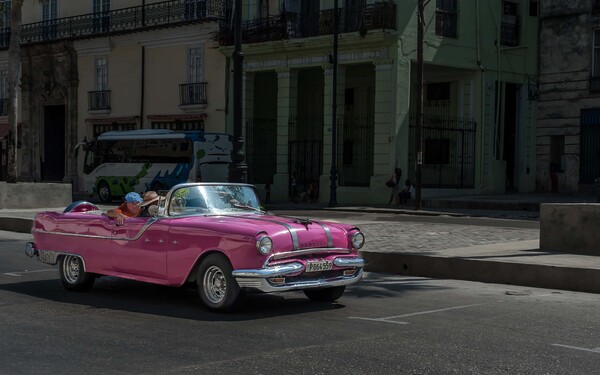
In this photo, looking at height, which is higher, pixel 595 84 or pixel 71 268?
pixel 595 84

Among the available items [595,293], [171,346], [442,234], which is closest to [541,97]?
[442,234]

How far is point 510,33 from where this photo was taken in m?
37.1

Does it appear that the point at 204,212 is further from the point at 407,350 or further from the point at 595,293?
the point at 595,293

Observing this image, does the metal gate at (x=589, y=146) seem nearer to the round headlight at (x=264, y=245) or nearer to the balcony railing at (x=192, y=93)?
the balcony railing at (x=192, y=93)

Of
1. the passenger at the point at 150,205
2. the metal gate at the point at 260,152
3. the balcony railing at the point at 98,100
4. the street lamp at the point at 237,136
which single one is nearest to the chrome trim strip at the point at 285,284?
the passenger at the point at 150,205

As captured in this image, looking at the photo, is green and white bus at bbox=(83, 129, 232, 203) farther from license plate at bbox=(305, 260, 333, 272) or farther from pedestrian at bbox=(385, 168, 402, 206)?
license plate at bbox=(305, 260, 333, 272)

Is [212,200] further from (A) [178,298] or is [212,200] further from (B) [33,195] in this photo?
(B) [33,195]

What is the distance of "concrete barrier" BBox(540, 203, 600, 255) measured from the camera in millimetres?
13273

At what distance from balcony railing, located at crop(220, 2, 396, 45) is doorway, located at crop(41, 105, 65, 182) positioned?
572 inches

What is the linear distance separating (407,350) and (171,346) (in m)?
2.07

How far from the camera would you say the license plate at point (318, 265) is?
8.94 meters

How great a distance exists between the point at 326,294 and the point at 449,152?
26.8 m

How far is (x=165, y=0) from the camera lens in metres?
40.4

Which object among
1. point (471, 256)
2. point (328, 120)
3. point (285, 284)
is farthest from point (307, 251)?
point (328, 120)
